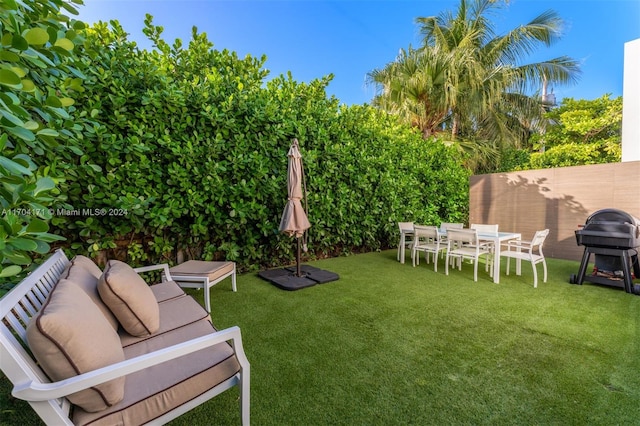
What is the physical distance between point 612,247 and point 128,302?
20.0ft

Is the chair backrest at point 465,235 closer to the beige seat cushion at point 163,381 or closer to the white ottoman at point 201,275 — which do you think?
the white ottoman at point 201,275

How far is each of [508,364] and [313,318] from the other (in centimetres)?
186

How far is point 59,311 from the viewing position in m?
1.12

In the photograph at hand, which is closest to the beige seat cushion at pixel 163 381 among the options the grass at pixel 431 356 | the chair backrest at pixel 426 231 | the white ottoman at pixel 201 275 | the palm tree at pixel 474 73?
the grass at pixel 431 356

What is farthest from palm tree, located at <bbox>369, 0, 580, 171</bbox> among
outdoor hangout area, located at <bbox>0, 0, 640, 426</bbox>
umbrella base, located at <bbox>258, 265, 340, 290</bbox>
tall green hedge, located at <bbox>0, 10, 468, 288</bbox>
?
umbrella base, located at <bbox>258, 265, 340, 290</bbox>

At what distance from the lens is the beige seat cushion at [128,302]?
1655 mm

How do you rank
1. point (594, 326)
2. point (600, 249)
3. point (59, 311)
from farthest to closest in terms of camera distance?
point (600, 249) → point (594, 326) → point (59, 311)

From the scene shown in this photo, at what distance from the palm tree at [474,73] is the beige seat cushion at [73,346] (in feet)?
33.1

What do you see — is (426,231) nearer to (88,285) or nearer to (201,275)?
(201,275)

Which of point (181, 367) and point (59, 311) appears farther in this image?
point (181, 367)

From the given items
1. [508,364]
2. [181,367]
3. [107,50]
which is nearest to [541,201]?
[508,364]

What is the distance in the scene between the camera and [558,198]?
20.6 feet

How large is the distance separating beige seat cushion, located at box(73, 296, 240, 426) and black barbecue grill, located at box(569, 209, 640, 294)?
5.41m

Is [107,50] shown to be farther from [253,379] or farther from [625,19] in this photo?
[625,19]
